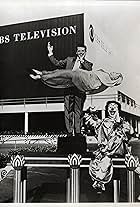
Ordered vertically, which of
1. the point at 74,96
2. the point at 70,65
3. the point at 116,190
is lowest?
the point at 116,190

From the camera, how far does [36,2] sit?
4.68 feet

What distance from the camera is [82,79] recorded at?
4.54 feet

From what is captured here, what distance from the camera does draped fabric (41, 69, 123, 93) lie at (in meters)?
1.38

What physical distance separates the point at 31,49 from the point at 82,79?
0.25 metres

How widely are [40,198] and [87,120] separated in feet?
1.18

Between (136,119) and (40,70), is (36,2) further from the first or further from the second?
(136,119)

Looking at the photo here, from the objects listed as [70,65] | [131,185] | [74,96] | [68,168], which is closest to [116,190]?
[131,185]

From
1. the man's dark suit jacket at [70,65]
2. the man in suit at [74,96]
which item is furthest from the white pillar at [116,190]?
the man's dark suit jacket at [70,65]

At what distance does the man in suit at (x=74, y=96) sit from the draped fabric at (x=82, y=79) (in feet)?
0.07

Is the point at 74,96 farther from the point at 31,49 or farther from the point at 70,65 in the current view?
the point at 31,49

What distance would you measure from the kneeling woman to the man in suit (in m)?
0.02

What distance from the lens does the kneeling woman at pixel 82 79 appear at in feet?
4.51

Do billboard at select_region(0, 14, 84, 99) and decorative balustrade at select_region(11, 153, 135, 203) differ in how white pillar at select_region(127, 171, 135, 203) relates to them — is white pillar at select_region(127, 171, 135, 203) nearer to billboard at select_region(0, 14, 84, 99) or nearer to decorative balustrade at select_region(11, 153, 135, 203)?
decorative balustrade at select_region(11, 153, 135, 203)

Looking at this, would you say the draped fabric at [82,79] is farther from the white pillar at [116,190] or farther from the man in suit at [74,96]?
the white pillar at [116,190]
